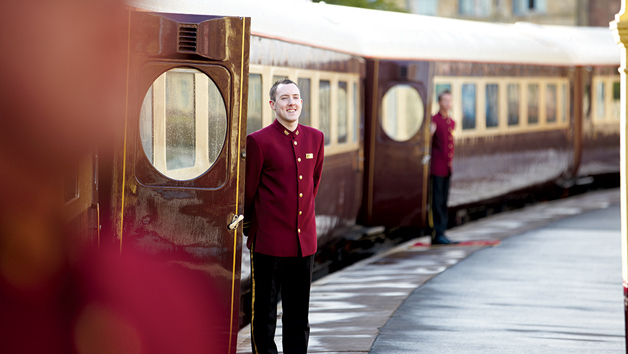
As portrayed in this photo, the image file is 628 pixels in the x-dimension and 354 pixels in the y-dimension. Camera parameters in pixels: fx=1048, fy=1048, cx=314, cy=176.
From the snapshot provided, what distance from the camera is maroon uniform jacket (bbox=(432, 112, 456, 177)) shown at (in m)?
12.1

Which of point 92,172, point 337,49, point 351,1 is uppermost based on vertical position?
point 351,1

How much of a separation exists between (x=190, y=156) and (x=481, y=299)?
144 inches

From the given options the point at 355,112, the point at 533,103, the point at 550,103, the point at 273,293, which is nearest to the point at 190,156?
the point at 273,293

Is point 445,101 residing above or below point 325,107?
above

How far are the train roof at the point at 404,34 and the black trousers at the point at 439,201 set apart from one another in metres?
1.77

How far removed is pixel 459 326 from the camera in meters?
7.52

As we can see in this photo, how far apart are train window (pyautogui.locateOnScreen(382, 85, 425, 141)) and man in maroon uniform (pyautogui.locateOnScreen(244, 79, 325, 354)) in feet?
23.5

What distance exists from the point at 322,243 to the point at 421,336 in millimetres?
3719

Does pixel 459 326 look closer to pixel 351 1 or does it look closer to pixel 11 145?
pixel 11 145

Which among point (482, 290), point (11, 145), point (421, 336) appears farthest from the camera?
point (482, 290)

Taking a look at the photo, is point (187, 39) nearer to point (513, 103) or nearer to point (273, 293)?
point (273, 293)

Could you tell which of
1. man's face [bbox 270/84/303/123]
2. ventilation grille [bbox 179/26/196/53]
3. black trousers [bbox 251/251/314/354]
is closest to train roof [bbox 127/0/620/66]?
ventilation grille [bbox 179/26/196/53]

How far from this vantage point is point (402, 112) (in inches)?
514

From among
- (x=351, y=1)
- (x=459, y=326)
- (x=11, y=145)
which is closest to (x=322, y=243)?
(x=459, y=326)
